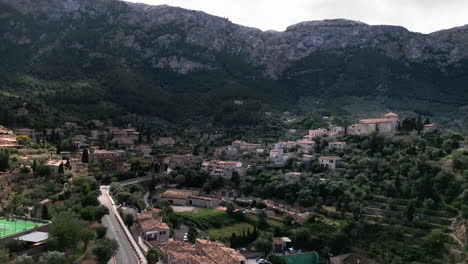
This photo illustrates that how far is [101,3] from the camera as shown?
151875 mm

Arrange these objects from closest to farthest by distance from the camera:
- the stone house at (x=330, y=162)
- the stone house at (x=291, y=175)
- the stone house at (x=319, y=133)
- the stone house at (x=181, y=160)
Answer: the stone house at (x=291, y=175)
the stone house at (x=330, y=162)
the stone house at (x=181, y=160)
the stone house at (x=319, y=133)

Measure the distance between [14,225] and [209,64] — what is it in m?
128

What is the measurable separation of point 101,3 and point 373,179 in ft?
446

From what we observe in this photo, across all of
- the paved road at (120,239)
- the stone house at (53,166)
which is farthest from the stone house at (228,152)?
the paved road at (120,239)

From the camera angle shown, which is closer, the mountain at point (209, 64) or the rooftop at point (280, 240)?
the rooftop at point (280, 240)

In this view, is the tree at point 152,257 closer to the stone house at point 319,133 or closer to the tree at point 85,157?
the tree at point 85,157

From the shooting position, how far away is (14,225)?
28.3 m

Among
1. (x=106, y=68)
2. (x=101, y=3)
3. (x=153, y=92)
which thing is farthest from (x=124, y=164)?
(x=101, y=3)

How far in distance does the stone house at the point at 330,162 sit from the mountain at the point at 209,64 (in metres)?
44.6

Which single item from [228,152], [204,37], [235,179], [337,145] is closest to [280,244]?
[235,179]

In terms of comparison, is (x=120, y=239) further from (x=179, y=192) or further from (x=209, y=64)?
(x=209, y=64)

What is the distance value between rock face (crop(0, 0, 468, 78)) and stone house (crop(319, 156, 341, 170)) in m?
95.8

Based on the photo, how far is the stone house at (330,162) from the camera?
196ft

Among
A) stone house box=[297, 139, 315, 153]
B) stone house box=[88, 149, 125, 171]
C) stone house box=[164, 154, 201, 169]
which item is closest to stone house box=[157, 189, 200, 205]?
stone house box=[88, 149, 125, 171]
